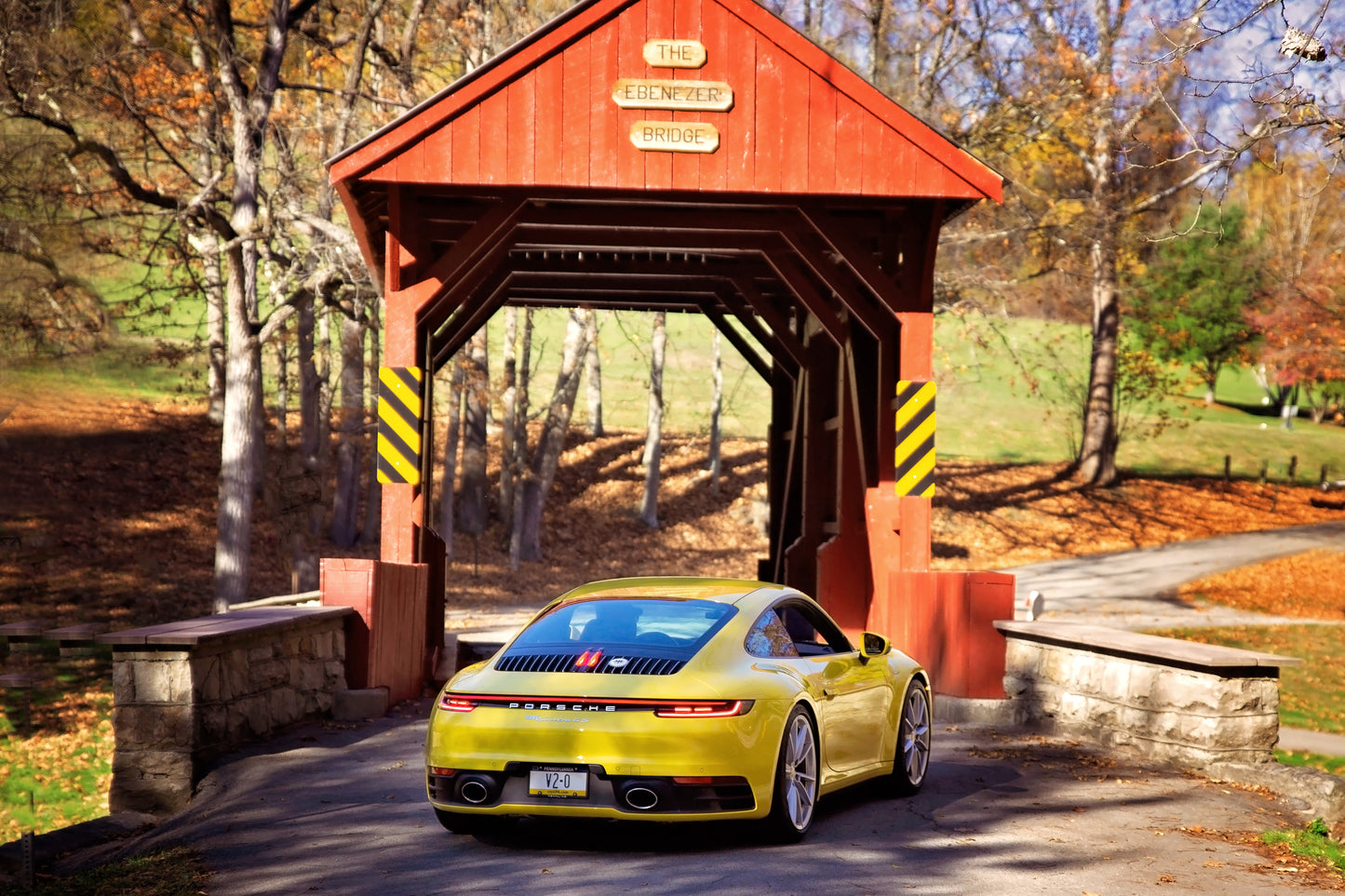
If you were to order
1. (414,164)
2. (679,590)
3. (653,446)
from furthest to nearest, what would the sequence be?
1. (653,446)
2. (414,164)
3. (679,590)

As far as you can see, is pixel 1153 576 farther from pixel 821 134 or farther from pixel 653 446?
pixel 821 134

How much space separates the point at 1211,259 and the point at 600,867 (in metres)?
53.6

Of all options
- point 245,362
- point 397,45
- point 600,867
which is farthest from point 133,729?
point 397,45

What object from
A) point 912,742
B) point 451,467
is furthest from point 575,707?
point 451,467

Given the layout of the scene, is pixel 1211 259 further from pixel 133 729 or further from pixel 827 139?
pixel 133 729

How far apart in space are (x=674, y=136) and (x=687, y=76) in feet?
1.91

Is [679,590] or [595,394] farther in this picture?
[595,394]

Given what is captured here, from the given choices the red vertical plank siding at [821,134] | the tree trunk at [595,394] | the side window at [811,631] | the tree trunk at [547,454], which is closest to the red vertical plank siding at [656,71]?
the red vertical plank siding at [821,134]

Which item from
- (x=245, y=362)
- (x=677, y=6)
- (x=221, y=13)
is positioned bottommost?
(x=245, y=362)

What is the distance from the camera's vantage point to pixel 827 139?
12.9m

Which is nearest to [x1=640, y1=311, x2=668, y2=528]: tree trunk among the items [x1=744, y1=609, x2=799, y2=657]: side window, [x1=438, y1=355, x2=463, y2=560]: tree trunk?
[x1=438, y1=355, x2=463, y2=560]: tree trunk

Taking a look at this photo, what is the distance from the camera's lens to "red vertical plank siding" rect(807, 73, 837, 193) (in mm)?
12828

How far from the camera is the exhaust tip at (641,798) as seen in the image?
6414 mm

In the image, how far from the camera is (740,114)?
1286cm
